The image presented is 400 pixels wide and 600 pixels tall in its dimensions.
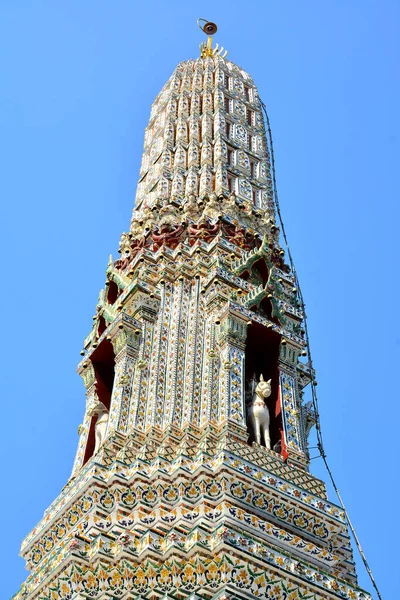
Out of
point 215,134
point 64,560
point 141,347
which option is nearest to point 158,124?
point 215,134

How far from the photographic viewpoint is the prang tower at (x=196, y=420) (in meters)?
13.8

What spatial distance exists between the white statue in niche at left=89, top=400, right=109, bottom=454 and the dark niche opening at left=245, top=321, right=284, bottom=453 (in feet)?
6.02

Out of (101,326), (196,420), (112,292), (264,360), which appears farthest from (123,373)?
(112,292)

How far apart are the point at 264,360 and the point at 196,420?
2.38 metres

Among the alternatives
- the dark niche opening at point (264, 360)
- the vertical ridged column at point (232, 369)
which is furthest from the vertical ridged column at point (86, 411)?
the dark niche opening at point (264, 360)

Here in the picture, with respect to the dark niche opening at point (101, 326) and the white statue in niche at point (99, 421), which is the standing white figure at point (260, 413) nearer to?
the white statue in niche at point (99, 421)

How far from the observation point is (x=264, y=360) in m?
18.3

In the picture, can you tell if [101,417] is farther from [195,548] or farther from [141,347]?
[195,548]

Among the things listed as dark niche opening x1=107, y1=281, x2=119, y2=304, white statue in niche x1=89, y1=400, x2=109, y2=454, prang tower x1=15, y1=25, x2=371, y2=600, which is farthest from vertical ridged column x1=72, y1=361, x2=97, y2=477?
dark niche opening x1=107, y1=281, x2=119, y2=304

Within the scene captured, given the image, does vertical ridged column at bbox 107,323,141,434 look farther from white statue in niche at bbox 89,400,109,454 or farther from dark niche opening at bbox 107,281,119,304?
dark niche opening at bbox 107,281,119,304

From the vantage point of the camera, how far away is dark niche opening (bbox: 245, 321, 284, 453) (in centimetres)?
1747

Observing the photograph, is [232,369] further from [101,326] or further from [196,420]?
[101,326]

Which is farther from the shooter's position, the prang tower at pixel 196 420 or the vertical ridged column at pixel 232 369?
the vertical ridged column at pixel 232 369

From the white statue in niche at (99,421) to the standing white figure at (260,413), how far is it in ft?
5.96
